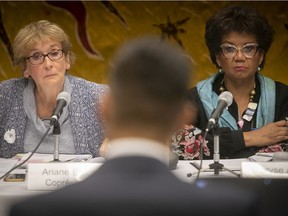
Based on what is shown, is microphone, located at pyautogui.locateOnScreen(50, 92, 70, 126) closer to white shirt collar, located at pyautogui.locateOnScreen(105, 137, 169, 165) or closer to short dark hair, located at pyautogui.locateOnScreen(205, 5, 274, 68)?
short dark hair, located at pyautogui.locateOnScreen(205, 5, 274, 68)

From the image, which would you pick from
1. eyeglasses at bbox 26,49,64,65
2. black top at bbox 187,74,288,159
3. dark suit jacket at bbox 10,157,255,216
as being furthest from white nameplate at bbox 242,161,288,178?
dark suit jacket at bbox 10,157,255,216

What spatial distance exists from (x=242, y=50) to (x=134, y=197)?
2742 mm

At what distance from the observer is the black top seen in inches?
133

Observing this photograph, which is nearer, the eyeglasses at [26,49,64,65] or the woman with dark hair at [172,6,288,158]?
the eyeglasses at [26,49,64,65]

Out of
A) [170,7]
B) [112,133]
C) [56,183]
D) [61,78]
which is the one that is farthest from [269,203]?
[170,7]

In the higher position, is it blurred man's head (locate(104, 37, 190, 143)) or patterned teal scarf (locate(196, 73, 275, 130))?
patterned teal scarf (locate(196, 73, 275, 130))

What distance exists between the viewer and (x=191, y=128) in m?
3.41

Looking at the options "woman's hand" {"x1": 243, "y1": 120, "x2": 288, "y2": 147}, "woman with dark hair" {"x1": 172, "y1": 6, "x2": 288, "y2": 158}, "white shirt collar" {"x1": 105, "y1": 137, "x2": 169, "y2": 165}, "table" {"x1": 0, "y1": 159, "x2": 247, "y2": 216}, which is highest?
"woman with dark hair" {"x1": 172, "y1": 6, "x2": 288, "y2": 158}

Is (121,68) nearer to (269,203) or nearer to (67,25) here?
(269,203)

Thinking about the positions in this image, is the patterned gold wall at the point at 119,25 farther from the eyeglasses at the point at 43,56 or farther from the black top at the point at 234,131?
the eyeglasses at the point at 43,56

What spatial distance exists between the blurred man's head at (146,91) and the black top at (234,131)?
2.04 m

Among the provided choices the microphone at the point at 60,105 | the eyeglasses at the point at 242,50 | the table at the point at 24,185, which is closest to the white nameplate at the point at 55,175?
the table at the point at 24,185

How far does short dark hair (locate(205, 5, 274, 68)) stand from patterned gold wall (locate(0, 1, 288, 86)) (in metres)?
1.42

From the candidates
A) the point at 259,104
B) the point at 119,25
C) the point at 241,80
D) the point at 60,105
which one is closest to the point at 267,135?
the point at 259,104
